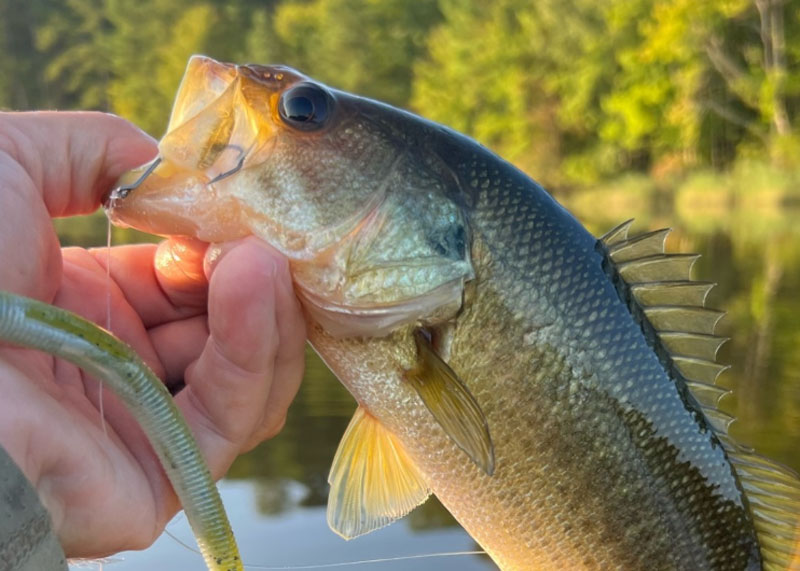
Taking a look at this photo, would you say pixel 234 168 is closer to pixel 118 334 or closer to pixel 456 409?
pixel 118 334

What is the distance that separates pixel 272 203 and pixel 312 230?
97 mm

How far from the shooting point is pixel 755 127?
2738cm

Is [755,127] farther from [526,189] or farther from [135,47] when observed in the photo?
[135,47]

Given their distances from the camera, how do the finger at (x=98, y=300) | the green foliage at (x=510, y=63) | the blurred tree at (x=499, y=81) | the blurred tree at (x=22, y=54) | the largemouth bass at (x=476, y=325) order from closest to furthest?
1. the largemouth bass at (x=476, y=325)
2. the finger at (x=98, y=300)
3. the green foliage at (x=510, y=63)
4. the blurred tree at (x=499, y=81)
5. the blurred tree at (x=22, y=54)

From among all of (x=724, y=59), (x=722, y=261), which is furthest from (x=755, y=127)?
(x=722, y=261)

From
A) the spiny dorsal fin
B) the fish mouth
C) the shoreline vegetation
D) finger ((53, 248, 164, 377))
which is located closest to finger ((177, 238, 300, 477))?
the fish mouth

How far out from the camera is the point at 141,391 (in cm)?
125

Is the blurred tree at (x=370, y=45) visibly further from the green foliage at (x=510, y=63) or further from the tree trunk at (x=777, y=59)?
the tree trunk at (x=777, y=59)

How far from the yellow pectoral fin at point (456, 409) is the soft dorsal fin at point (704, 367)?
1.56 feet

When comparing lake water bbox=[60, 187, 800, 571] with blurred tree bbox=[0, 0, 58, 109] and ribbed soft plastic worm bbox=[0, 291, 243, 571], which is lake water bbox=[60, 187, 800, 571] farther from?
blurred tree bbox=[0, 0, 58, 109]

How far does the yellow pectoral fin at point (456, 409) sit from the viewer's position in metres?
1.57

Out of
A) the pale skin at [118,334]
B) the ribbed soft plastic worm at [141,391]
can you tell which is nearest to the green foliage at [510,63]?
the pale skin at [118,334]

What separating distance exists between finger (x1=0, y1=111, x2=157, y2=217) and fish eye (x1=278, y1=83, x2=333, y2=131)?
0.33m

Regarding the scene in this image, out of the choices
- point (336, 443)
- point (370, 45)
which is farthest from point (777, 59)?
point (336, 443)
